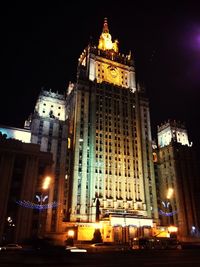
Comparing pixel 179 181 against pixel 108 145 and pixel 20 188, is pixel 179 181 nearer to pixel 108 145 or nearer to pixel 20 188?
pixel 108 145

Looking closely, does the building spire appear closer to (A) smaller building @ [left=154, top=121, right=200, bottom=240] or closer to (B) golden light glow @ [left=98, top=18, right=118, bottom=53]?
(B) golden light glow @ [left=98, top=18, right=118, bottom=53]

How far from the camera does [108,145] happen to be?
94750 millimetres

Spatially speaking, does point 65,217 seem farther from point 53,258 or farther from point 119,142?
point 53,258

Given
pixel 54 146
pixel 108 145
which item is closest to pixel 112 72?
pixel 108 145

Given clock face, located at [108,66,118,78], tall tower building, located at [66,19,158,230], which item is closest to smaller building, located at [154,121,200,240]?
tall tower building, located at [66,19,158,230]

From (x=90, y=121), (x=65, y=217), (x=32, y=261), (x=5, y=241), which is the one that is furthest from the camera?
(x=90, y=121)

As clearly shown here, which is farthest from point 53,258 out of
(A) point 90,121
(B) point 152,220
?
(A) point 90,121

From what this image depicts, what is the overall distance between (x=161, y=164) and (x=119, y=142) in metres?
28.6

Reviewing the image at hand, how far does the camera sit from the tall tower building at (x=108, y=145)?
275 feet

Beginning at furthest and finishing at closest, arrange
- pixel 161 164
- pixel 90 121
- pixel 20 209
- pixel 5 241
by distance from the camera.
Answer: pixel 161 164 < pixel 90 121 < pixel 20 209 < pixel 5 241

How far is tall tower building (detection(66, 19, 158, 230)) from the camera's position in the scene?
275 ft

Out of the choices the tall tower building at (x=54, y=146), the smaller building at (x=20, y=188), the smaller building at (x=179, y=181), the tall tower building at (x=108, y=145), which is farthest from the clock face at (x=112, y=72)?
the smaller building at (x=20, y=188)

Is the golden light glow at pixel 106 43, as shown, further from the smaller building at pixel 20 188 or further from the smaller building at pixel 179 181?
the smaller building at pixel 20 188

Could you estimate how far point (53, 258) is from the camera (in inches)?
619
